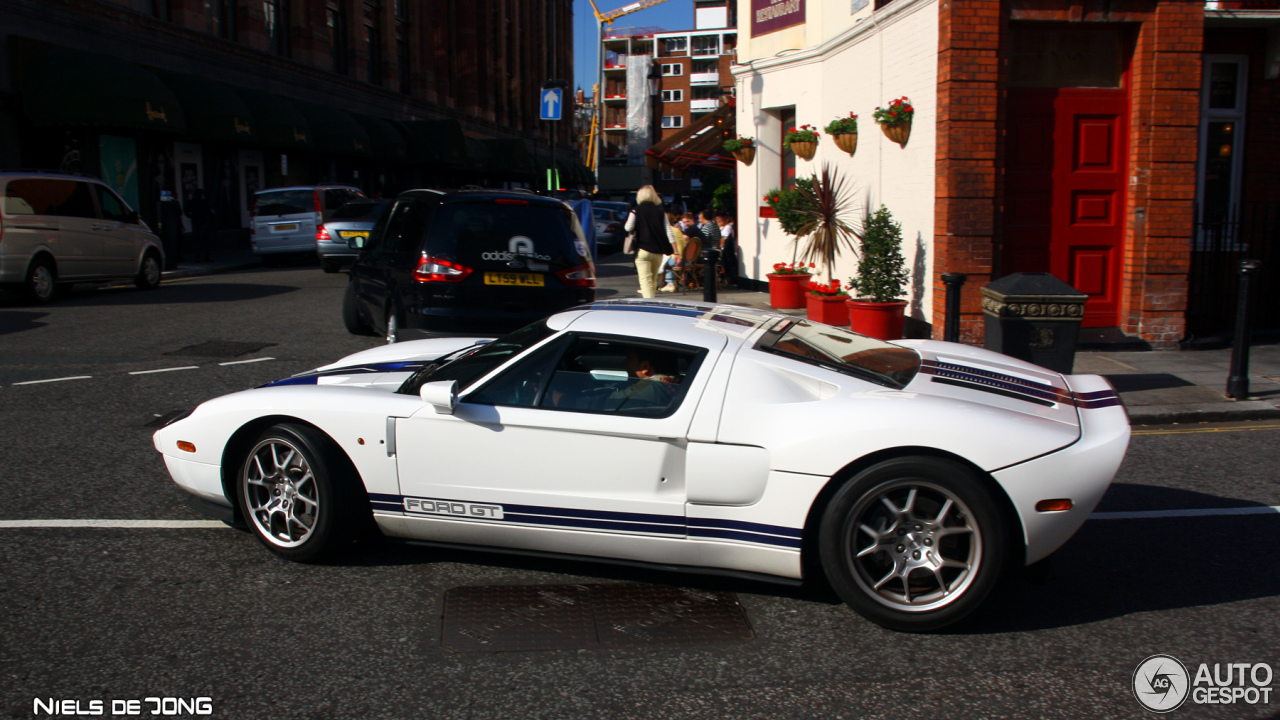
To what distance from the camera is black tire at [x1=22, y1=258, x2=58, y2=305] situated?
47.1ft

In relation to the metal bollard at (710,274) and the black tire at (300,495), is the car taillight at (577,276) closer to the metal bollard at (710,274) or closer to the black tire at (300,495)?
the metal bollard at (710,274)

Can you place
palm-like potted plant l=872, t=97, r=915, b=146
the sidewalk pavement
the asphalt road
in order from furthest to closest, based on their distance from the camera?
palm-like potted plant l=872, t=97, r=915, b=146
the sidewalk pavement
the asphalt road

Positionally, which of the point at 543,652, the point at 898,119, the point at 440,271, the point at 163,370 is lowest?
the point at 543,652

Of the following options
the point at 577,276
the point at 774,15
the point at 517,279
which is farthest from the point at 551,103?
the point at 517,279

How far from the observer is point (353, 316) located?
11398 millimetres

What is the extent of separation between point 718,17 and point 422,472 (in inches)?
4334

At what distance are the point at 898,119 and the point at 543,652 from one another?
8.86 metres

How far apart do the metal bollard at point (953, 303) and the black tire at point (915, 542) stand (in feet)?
15.9

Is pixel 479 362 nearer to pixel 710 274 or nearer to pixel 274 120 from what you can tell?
pixel 710 274

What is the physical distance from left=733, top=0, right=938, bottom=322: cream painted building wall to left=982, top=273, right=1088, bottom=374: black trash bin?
10.8 feet

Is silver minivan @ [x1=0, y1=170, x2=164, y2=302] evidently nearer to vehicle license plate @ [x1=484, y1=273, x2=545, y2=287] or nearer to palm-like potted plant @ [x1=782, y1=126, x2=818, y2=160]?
vehicle license plate @ [x1=484, y1=273, x2=545, y2=287]

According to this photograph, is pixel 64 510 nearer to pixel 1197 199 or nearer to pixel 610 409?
pixel 610 409

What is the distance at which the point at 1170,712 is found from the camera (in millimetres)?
3188

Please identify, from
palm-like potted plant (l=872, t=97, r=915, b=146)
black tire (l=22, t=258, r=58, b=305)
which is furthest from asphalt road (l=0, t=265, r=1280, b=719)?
black tire (l=22, t=258, r=58, b=305)
